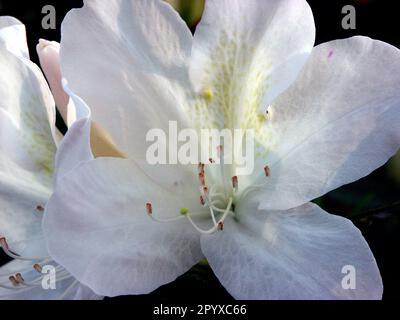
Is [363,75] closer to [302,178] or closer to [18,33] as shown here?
[302,178]

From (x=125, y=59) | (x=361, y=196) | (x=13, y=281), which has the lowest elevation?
(x=361, y=196)

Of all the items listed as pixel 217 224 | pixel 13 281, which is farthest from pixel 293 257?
pixel 13 281

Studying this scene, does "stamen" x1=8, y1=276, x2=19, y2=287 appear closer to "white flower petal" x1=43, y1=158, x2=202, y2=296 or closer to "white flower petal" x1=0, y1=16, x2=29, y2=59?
"white flower petal" x1=43, y1=158, x2=202, y2=296

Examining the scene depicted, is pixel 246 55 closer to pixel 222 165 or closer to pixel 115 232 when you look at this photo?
pixel 222 165

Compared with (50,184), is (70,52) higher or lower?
higher

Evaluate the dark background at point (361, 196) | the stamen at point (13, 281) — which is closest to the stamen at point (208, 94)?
the dark background at point (361, 196)

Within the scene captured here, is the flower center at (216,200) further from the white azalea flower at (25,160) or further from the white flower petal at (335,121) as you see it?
the white azalea flower at (25,160)

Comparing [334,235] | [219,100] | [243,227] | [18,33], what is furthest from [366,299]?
[18,33]
